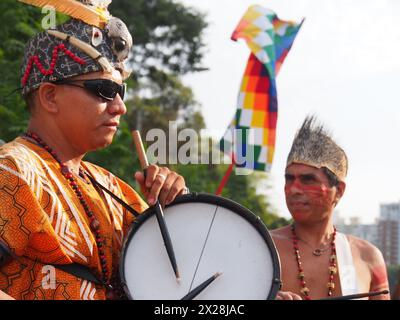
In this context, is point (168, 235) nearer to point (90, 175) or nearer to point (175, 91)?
point (90, 175)

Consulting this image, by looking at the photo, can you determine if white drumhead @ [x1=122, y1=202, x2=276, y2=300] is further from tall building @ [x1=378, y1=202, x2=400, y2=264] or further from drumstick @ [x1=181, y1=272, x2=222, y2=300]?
tall building @ [x1=378, y1=202, x2=400, y2=264]

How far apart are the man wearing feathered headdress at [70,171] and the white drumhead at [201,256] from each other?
13 centimetres

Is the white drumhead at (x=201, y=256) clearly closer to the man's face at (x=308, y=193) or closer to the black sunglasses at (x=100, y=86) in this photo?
the black sunglasses at (x=100, y=86)

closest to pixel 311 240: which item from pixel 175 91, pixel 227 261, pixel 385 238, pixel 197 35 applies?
pixel 227 261

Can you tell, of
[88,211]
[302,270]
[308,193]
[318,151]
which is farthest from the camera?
[318,151]

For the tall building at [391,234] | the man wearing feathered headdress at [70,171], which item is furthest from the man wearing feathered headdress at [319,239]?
the tall building at [391,234]

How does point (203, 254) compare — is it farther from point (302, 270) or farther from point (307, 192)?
point (307, 192)

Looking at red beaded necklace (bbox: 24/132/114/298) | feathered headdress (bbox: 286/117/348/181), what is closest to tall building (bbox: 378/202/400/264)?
feathered headdress (bbox: 286/117/348/181)

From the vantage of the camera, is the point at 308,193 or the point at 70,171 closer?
the point at 70,171

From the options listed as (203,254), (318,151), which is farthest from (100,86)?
(318,151)

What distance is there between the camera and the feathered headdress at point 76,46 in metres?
3.11

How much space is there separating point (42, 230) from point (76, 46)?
2.72ft

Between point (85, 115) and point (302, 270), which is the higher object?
point (85, 115)

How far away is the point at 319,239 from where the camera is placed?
4633 millimetres
